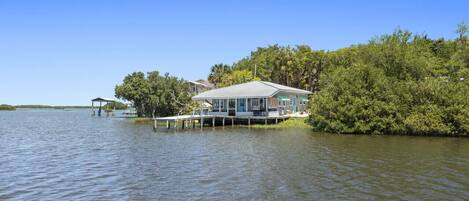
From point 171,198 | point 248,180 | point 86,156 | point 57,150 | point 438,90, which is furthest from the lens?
point 438,90

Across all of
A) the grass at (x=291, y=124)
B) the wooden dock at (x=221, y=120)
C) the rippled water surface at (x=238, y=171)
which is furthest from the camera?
the wooden dock at (x=221, y=120)

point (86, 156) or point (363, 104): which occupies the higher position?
point (363, 104)

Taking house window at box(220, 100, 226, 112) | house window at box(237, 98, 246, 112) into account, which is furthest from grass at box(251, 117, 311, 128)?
house window at box(220, 100, 226, 112)

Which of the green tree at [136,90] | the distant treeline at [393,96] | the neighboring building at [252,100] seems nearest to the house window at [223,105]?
the neighboring building at [252,100]

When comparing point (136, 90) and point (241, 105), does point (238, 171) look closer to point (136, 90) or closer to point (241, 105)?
point (241, 105)

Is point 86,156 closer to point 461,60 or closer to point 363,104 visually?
point 363,104

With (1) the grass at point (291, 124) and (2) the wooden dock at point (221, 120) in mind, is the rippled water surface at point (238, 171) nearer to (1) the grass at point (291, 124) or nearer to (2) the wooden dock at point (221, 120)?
(1) the grass at point (291, 124)

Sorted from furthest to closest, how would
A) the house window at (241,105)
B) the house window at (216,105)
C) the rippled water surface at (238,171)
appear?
the house window at (216,105)
the house window at (241,105)
the rippled water surface at (238,171)

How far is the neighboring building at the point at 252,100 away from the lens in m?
40.1

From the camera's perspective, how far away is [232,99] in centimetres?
4228

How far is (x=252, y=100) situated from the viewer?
41219 mm

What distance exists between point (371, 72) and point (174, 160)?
814 inches

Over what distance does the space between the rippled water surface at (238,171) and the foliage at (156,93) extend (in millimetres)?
32162

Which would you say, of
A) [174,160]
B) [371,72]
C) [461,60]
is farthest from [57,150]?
[461,60]
